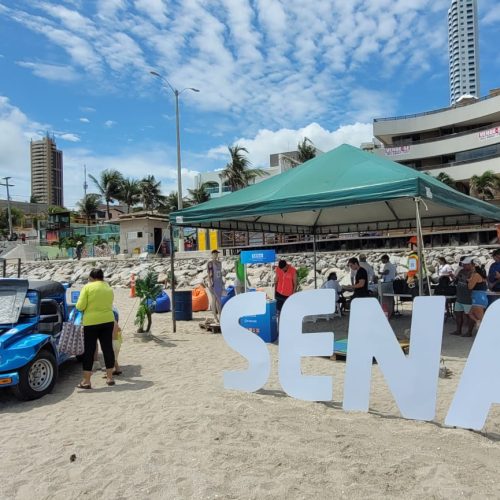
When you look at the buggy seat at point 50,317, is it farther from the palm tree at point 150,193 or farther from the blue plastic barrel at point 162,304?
the palm tree at point 150,193

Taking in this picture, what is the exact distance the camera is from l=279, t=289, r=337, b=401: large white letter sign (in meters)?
4.94

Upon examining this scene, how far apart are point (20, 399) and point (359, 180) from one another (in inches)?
220

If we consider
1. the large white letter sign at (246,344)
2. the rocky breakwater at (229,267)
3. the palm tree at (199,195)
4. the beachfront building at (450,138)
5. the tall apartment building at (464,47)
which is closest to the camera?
the large white letter sign at (246,344)

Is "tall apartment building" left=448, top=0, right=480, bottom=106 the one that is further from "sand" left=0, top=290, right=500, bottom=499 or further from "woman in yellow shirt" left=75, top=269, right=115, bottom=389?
"sand" left=0, top=290, right=500, bottom=499

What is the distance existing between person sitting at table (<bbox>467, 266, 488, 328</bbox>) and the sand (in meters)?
2.61

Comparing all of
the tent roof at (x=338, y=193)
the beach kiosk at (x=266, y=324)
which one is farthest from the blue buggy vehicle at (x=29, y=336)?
the beach kiosk at (x=266, y=324)

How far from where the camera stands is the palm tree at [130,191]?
196 ft

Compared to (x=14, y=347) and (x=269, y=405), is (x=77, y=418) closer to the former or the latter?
(x=14, y=347)

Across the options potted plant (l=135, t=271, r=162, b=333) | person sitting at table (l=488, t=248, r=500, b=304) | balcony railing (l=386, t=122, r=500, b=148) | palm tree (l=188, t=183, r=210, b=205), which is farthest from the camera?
palm tree (l=188, t=183, r=210, b=205)

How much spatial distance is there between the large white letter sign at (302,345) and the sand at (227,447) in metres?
0.22

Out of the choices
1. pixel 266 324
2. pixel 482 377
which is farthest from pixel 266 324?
pixel 482 377

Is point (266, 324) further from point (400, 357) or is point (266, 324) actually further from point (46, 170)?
point (46, 170)

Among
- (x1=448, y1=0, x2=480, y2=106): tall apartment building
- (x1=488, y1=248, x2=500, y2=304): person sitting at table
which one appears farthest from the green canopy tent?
(x1=448, y1=0, x2=480, y2=106): tall apartment building

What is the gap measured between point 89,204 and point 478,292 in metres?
61.7
